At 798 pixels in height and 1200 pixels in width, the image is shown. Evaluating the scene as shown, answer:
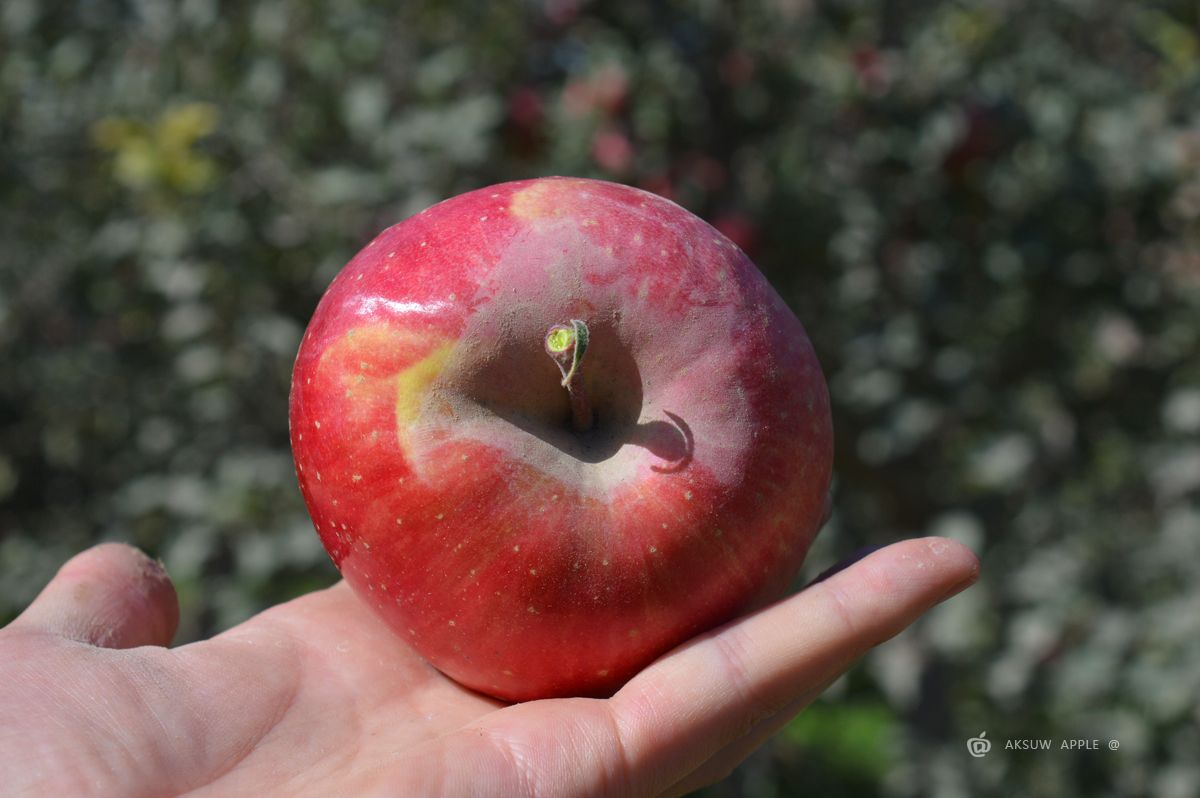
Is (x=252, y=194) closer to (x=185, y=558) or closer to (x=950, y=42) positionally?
(x=185, y=558)

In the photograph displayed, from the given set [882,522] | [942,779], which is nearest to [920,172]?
[882,522]

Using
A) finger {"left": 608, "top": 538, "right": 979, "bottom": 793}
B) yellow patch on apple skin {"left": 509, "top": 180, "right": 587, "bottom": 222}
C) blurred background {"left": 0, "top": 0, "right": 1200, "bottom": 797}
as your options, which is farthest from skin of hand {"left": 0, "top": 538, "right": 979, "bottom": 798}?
blurred background {"left": 0, "top": 0, "right": 1200, "bottom": 797}

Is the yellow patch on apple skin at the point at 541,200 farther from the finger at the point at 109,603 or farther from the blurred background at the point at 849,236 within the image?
the blurred background at the point at 849,236

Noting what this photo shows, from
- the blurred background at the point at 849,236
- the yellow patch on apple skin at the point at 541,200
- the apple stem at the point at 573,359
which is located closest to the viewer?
the apple stem at the point at 573,359

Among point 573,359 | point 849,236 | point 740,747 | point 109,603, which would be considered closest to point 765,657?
point 740,747

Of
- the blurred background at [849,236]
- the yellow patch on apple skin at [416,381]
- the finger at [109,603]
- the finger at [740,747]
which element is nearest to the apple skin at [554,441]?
the yellow patch on apple skin at [416,381]
